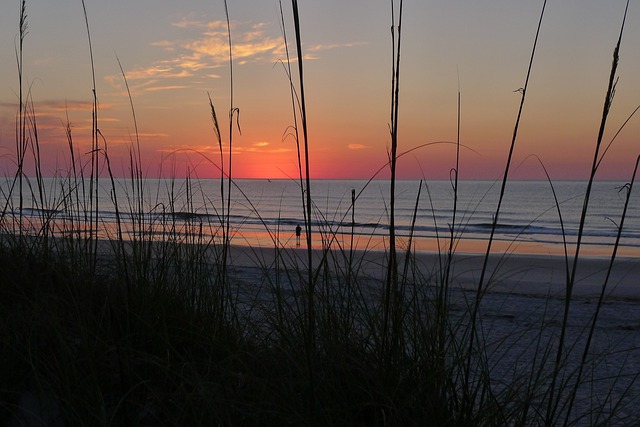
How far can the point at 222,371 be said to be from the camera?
2.01m

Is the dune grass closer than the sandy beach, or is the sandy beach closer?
the dune grass

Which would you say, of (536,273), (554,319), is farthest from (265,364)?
(536,273)

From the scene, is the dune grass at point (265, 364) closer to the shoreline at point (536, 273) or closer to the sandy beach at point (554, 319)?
the sandy beach at point (554, 319)

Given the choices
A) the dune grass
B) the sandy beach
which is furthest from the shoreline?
the dune grass

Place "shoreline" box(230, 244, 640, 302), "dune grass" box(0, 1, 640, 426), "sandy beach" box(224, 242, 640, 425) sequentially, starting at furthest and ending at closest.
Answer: "shoreline" box(230, 244, 640, 302) < "sandy beach" box(224, 242, 640, 425) < "dune grass" box(0, 1, 640, 426)

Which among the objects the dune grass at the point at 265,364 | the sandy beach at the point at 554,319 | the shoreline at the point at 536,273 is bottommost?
the shoreline at the point at 536,273

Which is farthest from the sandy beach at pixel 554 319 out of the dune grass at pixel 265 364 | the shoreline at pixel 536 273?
the dune grass at pixel 265 364

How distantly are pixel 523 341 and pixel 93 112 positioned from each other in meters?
3.78

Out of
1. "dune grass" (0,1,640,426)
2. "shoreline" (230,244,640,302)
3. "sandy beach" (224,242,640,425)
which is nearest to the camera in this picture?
"dune grass" (0,1,640,426)

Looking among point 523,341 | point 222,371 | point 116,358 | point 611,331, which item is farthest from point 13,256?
point 611,331

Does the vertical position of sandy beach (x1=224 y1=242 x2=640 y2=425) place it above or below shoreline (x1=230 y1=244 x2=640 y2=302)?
above

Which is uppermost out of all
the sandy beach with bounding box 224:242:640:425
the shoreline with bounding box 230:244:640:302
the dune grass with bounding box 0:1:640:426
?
the dune grass with bounding box 0:1:640:426

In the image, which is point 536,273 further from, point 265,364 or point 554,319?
point 265,364

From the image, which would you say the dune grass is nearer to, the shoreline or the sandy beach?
the sandy beach
